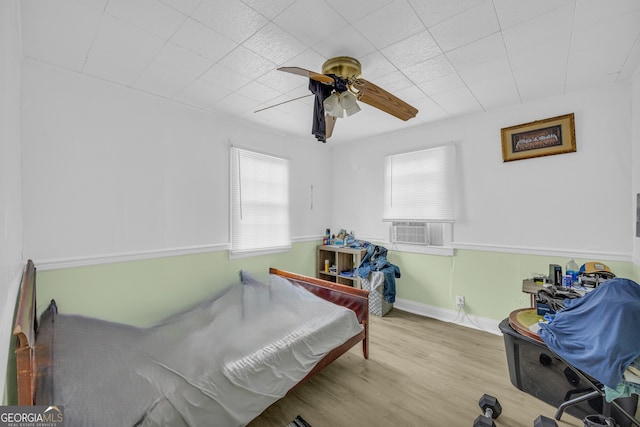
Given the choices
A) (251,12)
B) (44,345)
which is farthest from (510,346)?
(44,345)

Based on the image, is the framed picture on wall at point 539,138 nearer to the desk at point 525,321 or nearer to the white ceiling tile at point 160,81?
the desk at point 525,321

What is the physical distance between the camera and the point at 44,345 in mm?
1560

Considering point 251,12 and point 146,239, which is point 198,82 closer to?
point 251,12

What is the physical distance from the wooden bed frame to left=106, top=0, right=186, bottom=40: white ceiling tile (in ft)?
5.25

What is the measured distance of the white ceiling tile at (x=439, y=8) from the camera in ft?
4.72

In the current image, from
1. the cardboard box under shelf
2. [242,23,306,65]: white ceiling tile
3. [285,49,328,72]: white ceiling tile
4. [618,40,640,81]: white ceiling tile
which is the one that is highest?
[242,23,306,65]: white ceiling tile

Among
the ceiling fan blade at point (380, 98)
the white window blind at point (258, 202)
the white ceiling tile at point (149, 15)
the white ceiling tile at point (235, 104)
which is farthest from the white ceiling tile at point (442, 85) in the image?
the white window blind at point (258, 202)

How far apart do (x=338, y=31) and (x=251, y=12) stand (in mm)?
518

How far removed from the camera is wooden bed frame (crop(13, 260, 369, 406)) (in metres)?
0.97

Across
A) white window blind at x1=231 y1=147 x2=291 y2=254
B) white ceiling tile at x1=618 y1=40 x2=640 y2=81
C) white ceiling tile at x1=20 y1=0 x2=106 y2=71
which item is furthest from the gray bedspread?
white ceiling tile at x1=618 y1=40 x2=640 y2=81

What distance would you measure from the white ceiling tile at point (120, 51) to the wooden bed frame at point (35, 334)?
1.53m

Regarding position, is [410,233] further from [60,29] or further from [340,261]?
[60,29]

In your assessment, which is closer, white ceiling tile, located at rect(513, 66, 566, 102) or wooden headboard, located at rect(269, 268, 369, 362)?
white ceiling tile, located at rect(513, 66, 566, 102)

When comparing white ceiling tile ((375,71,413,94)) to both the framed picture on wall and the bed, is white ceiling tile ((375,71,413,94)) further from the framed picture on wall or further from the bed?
the bed
